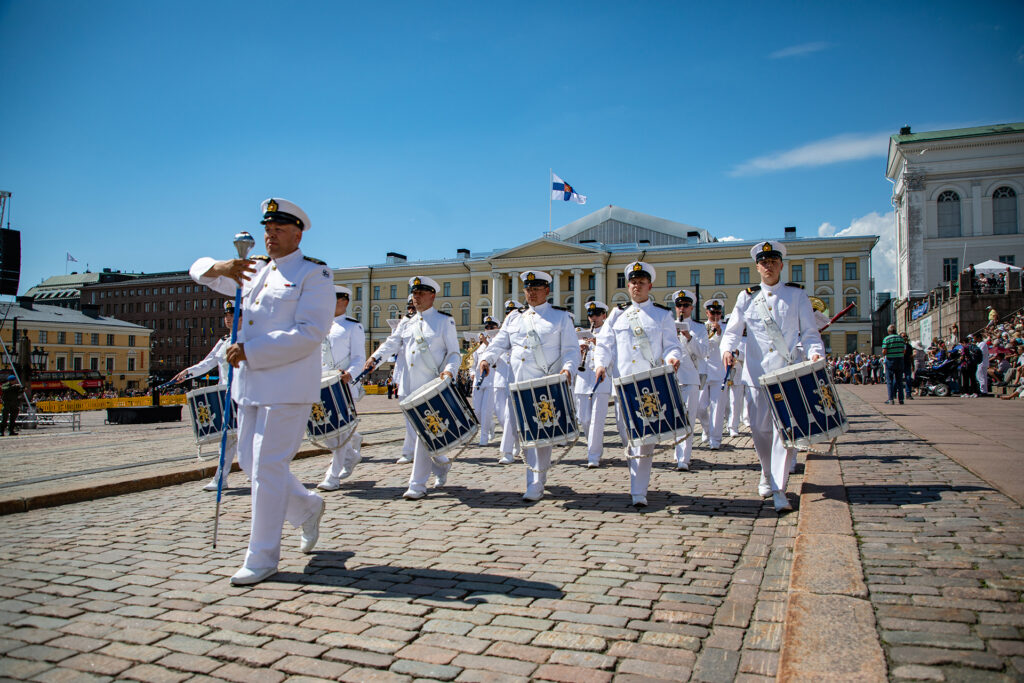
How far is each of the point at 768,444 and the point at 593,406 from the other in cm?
313

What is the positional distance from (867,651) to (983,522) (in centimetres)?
256

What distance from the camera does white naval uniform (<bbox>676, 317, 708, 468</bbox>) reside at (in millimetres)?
8562

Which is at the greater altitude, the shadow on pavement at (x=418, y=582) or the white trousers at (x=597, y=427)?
the white trousers at (x=597, y=427)

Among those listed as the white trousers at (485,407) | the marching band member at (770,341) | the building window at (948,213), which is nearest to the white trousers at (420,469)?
the marching band member at (770,341)

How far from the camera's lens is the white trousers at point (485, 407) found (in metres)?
12.1

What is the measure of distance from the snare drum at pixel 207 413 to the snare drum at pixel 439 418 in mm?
2432

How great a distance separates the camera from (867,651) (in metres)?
2.69

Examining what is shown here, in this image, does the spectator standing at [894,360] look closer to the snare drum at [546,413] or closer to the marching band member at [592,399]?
the marching band member at [592,399]

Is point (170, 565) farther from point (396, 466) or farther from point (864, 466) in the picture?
point (864, 466)

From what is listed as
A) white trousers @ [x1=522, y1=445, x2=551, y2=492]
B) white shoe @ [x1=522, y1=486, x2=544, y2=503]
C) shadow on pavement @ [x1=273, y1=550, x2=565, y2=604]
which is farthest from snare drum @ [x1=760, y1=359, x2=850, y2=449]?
shadow on pavement @ [x1=273, y1=550, x2=565, y2=604]

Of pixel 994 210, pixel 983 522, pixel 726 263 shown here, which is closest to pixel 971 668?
pixel 983 522

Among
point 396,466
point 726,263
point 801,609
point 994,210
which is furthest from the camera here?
point 726,263

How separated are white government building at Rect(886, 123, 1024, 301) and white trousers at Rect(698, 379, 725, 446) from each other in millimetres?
55683

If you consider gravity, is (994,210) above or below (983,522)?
above
